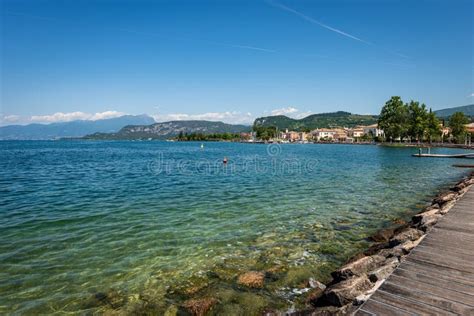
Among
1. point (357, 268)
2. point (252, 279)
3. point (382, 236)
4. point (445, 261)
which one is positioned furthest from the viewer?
point (382, 236)

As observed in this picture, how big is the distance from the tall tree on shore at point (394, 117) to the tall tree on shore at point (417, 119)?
194 cm

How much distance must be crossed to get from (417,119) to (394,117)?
373 inches

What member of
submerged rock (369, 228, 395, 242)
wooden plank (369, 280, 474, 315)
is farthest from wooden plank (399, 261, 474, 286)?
submerged rock (369, 228, 395, 242)

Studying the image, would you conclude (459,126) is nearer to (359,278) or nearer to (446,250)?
(446,250)

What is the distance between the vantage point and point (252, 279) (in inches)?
316

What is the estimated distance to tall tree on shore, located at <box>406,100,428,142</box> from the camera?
373 feet

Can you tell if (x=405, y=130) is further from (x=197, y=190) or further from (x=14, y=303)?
(x=14, y=303)

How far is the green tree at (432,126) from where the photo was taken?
11500cm

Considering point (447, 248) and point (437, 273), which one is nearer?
point (437, 273)

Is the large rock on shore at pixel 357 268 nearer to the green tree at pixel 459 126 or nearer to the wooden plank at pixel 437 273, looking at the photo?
the wooden plank at pixel 437 273

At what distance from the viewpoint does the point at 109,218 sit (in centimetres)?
1394

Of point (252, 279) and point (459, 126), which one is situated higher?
point (459, 126)

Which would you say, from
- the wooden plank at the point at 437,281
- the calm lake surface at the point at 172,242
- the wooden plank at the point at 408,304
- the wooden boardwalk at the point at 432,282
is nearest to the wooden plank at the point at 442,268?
the wooden boardwalk at the point at 432,282

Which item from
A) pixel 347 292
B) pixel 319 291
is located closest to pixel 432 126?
pixel 319 291
